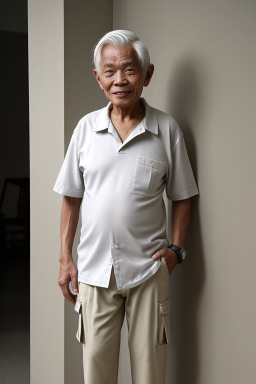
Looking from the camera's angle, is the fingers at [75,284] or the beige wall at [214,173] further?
the fingers at [75,284]

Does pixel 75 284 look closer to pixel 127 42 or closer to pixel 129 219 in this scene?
pixel 129 219

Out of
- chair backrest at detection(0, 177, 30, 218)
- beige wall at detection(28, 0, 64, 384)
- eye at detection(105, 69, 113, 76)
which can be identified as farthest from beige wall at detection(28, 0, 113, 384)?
chair backrest at detection(0, 177, 30, 218)

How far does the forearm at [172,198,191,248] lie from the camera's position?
6.59ft

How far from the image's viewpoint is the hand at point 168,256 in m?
1.94

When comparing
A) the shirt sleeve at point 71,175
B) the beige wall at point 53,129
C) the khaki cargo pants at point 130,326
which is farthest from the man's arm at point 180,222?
the beige wall at point 53,129

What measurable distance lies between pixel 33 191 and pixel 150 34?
106 cm

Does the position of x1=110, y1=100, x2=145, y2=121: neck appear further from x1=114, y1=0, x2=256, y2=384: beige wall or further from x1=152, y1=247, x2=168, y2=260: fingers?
x1=152, y1=247, x2=168, y2=260: fingers

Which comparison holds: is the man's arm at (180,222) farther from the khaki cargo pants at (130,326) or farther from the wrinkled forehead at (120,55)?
the wrinkled forehead at (120,55)

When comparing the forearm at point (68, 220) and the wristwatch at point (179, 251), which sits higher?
the forearm at point (68, 220)

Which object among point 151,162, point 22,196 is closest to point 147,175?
point 151,162

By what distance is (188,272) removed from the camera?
6.91 feet

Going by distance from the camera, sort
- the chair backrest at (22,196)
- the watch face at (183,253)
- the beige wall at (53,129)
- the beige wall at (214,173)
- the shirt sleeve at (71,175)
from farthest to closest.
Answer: the chair backrest at (22,196) → the beige wall at (53,129) → the shirt sleeve at (71,175) → the watch face at (183,253) → the beige wall at (214,173)

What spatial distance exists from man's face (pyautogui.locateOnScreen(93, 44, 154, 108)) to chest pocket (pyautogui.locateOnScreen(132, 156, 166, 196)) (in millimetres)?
225

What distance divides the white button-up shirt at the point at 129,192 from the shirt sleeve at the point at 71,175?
0.22 ft
